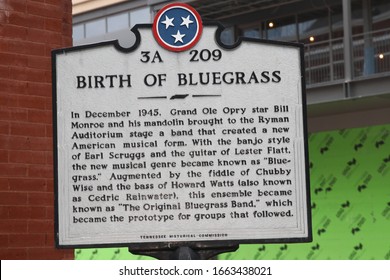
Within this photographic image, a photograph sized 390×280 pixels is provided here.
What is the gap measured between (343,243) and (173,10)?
672 inches

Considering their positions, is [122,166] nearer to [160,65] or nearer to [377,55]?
[160,65]

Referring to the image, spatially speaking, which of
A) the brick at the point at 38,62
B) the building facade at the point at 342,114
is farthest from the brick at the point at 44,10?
the building facade at the point at 342,114

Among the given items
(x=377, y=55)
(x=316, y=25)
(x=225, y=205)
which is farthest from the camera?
Answer: (x=316, y=25)

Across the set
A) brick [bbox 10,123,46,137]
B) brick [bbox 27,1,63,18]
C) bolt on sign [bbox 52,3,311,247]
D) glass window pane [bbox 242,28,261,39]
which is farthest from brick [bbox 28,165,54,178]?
glass window pane [bbox 242,28,261,39]

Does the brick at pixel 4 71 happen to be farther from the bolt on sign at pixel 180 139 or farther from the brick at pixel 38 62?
the bolt on sign at pixel 180 139

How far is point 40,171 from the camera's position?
9.09m

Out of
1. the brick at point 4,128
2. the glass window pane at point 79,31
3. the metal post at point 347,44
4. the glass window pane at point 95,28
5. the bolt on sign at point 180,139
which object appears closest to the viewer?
the bolt on sign at point 180,139

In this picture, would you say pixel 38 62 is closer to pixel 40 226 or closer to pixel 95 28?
pixel 40 226

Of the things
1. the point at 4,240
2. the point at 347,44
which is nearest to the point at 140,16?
the point at 347,44

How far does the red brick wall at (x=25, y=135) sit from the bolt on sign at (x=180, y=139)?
263cm

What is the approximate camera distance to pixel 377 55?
21.5 meters

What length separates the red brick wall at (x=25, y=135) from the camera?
8.84m

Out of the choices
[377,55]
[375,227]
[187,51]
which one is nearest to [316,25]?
[377,55]

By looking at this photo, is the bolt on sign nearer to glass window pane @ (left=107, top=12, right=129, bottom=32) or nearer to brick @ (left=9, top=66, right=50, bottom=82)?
brick @ (left=9, top=66, right=50, bottom=82)
